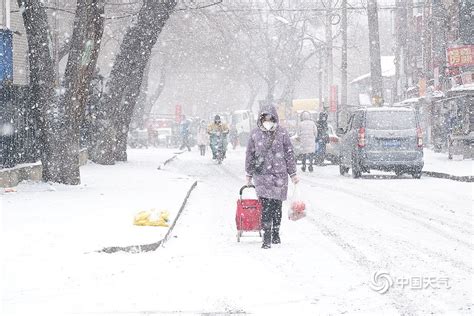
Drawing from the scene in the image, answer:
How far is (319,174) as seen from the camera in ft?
80.2

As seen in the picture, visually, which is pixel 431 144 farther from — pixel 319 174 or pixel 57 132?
pixel 57 132

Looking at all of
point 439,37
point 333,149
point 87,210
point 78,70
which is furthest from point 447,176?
point 439,37

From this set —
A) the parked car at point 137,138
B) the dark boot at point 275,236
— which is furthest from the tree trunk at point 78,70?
the parked car at point 137,138

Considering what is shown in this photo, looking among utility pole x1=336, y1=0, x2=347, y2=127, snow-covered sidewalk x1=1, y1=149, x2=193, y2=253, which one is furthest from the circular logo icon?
utility pole x1=336, y1=0, x2=347, y2=127

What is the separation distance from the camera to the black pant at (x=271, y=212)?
33.7ft

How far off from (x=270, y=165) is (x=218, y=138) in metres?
21.5

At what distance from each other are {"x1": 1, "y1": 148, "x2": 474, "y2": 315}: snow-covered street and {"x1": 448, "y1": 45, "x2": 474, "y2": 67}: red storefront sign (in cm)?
1901

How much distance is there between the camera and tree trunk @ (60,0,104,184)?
53.5 feet

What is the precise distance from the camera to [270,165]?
10.3m

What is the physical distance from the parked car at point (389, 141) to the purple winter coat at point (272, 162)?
1180 cm

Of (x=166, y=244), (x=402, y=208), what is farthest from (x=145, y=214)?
(x=402, y=208)

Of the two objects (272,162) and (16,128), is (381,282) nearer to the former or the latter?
(272,162)

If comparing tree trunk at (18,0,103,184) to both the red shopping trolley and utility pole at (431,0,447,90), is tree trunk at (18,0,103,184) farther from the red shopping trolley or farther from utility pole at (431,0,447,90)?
utility pole at (431,0,447,90)

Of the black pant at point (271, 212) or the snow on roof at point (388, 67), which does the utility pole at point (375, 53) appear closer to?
the black pant at point (271, 212)
